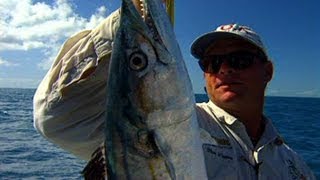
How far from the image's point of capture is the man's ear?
351cm

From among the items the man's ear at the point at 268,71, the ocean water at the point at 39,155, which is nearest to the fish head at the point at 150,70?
the man's ear at the point at 268,71

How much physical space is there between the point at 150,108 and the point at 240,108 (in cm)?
164

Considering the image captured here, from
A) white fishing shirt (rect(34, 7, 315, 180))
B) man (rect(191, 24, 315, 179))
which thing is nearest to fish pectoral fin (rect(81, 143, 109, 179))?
white fishing shirt (rect(34, 7, 315, 180))

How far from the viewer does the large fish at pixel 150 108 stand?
5.32 feet

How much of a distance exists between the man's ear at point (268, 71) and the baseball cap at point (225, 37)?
264mm

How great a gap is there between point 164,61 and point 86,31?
0.72 meters

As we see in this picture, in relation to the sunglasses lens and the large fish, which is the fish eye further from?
the sunglasses lens

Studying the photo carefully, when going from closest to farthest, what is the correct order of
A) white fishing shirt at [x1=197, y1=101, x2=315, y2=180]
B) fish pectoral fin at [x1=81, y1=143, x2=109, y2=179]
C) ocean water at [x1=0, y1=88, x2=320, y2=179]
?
fish pectoral fin at [x1=81, y1=143, x2=109, y2=179] → white fishing shirt at [x1=197, y1=101, x2=315, y2=180] → ocean water at [x1=0, y1=88, x2=320, y2=179]

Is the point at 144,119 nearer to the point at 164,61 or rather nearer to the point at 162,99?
the point at 162,99

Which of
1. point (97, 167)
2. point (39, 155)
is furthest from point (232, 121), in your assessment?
point (39, 155)

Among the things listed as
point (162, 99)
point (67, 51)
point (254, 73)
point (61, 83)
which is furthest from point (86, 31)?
point (254, 73)

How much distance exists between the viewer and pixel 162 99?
164cm

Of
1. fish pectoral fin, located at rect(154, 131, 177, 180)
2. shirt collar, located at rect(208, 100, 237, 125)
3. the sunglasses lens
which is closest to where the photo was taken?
fish pectoral fin, located at rect(154, 131, 177, 180)

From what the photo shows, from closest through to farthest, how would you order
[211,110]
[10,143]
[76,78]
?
1. [76,78]
2. [211,110]
3. [10,143]
